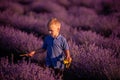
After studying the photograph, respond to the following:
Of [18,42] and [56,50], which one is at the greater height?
[56,50]

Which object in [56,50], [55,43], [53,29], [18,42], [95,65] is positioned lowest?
[95,65]

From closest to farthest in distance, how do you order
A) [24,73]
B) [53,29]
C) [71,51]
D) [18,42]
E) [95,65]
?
[24,73] → [53,29] → [95,65] → [71,51] → [18,42]

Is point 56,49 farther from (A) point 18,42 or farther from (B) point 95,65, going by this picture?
(A) point 18,42

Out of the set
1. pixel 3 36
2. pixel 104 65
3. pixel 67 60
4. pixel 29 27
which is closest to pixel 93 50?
pixel 104 65

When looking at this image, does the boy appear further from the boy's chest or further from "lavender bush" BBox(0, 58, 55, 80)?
"lavender bush" BBox(0, 58, 55, 80)

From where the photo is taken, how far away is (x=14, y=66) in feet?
12.3

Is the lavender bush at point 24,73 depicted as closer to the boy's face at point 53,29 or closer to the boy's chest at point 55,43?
the boy's chest at point 55,43

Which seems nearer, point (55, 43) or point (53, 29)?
point (53, 29)

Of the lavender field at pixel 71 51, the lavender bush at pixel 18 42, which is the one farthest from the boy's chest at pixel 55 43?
the lavender bush at pixel 18 42

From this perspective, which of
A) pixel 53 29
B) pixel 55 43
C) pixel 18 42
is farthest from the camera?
pixel 18 42

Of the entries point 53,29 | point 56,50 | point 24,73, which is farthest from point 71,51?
point 24,73

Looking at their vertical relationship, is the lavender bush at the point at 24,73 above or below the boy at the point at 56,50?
below

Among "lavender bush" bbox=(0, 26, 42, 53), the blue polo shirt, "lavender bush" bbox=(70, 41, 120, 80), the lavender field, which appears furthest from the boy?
"lavender bush" bbox=(0, 26, 42, 53)

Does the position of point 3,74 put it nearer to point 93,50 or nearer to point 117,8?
point 93,50
